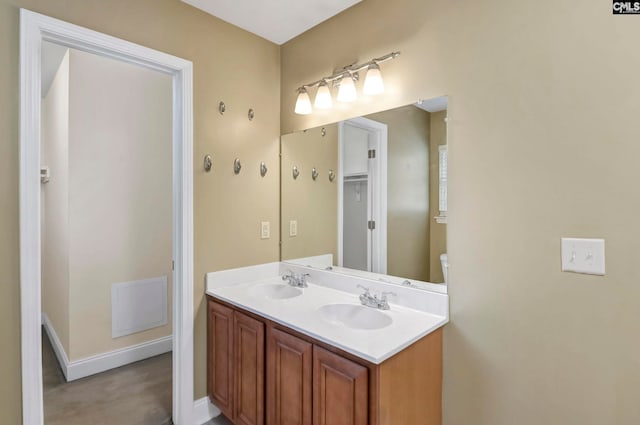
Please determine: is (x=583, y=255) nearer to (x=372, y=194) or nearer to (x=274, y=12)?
(x=372, y=194)

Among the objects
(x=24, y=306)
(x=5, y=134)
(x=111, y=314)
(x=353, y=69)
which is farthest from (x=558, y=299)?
(x=111, y=314)

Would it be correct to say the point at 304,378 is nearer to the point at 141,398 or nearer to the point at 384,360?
the point at 384,360

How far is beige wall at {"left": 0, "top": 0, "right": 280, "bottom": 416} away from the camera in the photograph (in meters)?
1.43

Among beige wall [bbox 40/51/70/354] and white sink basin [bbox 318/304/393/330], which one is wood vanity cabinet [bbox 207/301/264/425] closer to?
white sink basin [bbox 318/304/393/330]

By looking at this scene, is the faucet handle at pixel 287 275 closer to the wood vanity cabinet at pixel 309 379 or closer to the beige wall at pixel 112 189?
the wood vanity cabinet at pixel 309 379

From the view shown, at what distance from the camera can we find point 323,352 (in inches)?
52.9

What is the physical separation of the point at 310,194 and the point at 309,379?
1.25 metres

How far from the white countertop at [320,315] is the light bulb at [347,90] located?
3.50 ft

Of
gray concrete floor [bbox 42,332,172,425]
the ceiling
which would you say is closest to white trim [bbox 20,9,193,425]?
the ceiling

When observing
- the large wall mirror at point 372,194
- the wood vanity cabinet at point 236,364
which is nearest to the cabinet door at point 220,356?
Answer: the wood vanity cabinet at point 236,364

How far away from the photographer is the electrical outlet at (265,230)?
2352 mm

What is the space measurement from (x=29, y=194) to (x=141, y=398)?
163 cm

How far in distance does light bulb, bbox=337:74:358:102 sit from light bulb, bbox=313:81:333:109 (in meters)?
0.13

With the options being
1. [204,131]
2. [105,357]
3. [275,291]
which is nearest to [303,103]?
[204,131]
